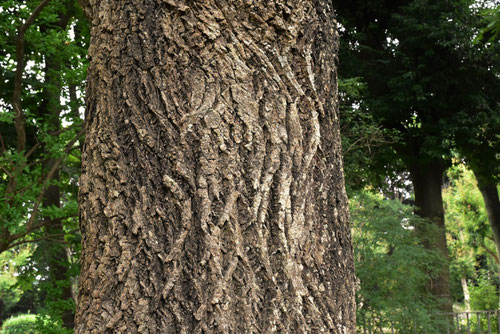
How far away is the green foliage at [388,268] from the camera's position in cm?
Result: 1038

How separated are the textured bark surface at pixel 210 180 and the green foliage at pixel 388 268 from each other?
883 cm

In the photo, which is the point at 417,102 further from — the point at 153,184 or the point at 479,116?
the point at 153,184

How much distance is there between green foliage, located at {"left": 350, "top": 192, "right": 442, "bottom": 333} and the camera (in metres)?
10.4

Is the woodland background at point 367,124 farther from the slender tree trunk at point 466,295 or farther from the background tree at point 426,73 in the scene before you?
the slender tree trunk at point 466,295

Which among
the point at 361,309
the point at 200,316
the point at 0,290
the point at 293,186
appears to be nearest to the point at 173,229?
the point at 200,316

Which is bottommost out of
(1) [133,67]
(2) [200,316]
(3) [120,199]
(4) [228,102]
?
(2) [200,316]

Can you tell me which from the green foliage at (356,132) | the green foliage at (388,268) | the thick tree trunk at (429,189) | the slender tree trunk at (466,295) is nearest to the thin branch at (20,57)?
the green foliage at (356,132)

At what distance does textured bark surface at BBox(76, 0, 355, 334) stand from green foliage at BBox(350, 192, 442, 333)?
29.0 feet

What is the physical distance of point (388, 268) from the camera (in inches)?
403

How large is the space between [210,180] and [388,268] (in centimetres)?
908

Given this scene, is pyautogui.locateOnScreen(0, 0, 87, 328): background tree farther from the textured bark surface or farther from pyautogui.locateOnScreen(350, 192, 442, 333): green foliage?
pyautogui.locateOnScreen(350, 192, 442, 333): green foliage

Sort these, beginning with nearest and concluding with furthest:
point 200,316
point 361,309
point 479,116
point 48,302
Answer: point 200,316 < point 48,302 < point 361,309 < point 479,116

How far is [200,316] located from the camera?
1708mm

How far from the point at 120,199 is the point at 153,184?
0.13 metres
